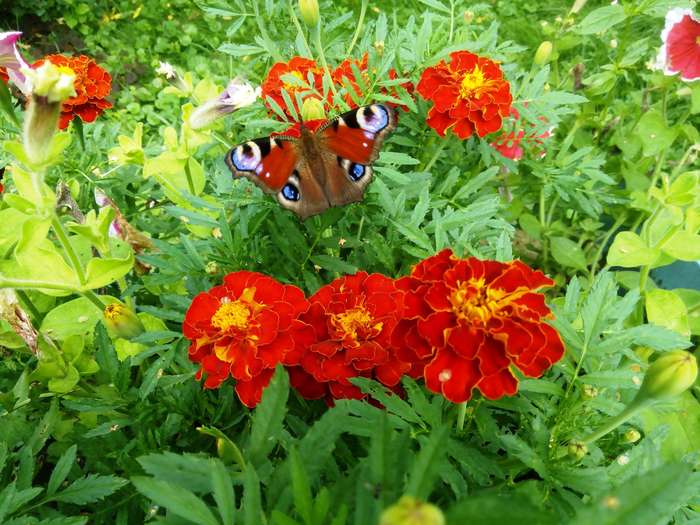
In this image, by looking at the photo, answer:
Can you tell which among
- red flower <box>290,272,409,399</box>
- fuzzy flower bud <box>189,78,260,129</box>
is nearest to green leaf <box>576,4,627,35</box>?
fuzzy flower bud <box>189,78,260,129</box>

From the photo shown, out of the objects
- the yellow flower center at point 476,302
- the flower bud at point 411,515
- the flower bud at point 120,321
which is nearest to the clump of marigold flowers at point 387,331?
the yellow flower center at point 476,302

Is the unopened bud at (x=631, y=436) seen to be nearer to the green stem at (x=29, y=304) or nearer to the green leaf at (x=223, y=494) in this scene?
the green leaf at (x=223, y=494)

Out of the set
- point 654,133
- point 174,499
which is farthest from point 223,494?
point 654,133

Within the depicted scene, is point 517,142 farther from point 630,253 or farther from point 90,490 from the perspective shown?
point 90,490

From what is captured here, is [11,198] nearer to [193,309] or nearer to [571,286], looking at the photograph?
[193,309]

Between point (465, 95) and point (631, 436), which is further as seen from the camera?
point (465, 95)

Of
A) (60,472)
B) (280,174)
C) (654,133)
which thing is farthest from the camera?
(654,133)
